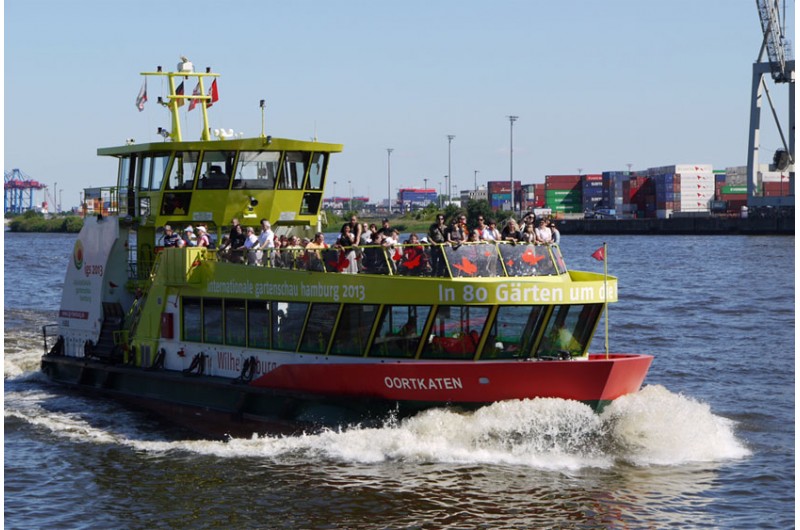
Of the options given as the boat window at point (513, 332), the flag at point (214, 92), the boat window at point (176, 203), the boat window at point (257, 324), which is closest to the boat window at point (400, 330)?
the boat window at point (513, 332)

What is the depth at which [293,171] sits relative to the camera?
73.9ft

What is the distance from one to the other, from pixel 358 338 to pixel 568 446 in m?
3.44

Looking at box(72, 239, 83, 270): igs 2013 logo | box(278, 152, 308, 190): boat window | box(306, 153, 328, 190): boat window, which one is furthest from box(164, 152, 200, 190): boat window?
box(72, 239, 83, 270): igs 2013 logo

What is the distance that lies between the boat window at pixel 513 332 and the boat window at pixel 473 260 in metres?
0.67

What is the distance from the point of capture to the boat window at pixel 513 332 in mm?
16812

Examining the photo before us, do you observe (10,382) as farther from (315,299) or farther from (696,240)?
(696,240)

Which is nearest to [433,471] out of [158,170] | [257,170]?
[257,170]

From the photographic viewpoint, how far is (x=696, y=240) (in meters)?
99.8

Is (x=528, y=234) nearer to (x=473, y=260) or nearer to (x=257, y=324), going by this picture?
(x=473, y=260)

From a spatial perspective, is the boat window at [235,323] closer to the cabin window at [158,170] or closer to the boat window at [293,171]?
the boat window at [293,171]

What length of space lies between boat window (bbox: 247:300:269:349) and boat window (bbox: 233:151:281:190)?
3.48 metres

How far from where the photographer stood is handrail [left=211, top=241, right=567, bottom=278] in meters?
16.9

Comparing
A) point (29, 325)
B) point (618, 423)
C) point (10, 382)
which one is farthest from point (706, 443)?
point (29, 325)

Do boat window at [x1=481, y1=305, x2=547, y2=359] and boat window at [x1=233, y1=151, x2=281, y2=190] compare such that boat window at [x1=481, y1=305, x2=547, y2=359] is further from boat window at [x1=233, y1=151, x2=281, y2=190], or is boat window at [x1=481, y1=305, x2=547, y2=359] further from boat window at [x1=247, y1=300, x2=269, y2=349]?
boat window at [x1=233, y1=151, x2=281, y2=190]
